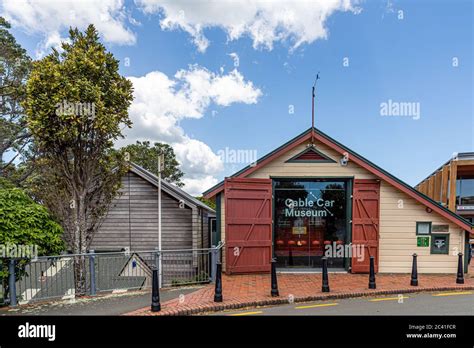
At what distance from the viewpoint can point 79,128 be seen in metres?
6.83

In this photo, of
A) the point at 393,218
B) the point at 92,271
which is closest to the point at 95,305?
the point at 92,271

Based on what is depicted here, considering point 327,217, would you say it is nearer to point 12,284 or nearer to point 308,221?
point 308,221

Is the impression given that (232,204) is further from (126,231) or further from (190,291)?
(126,231)

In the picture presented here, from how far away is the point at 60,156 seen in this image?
7.07 m

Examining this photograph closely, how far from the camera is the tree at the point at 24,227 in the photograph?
5.80 metres

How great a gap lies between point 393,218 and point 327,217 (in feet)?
7.26

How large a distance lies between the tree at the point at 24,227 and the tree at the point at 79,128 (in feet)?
2.31

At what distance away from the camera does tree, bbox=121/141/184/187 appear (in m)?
33.6

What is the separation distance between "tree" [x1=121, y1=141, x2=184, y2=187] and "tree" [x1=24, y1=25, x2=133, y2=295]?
1005 inches

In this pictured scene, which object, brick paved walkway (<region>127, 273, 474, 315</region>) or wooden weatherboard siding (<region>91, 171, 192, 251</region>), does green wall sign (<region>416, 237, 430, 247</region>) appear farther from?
wooden weatherboard siding (<region>91, 171, 192, 251</region>)

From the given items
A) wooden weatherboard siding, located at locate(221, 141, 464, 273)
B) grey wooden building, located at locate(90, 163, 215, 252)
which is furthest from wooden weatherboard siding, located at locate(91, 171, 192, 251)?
wooden weatherboard siding, located at locate(221, 141, 464, 273)

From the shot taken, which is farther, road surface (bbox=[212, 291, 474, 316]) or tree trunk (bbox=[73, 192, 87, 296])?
tree trunk (bbox=[73, 192, 87, 296])

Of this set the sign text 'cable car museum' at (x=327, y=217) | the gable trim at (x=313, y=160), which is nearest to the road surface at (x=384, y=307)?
the sign text 'cable car museum' at (x=327, y=217)

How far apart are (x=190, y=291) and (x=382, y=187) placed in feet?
23.9
